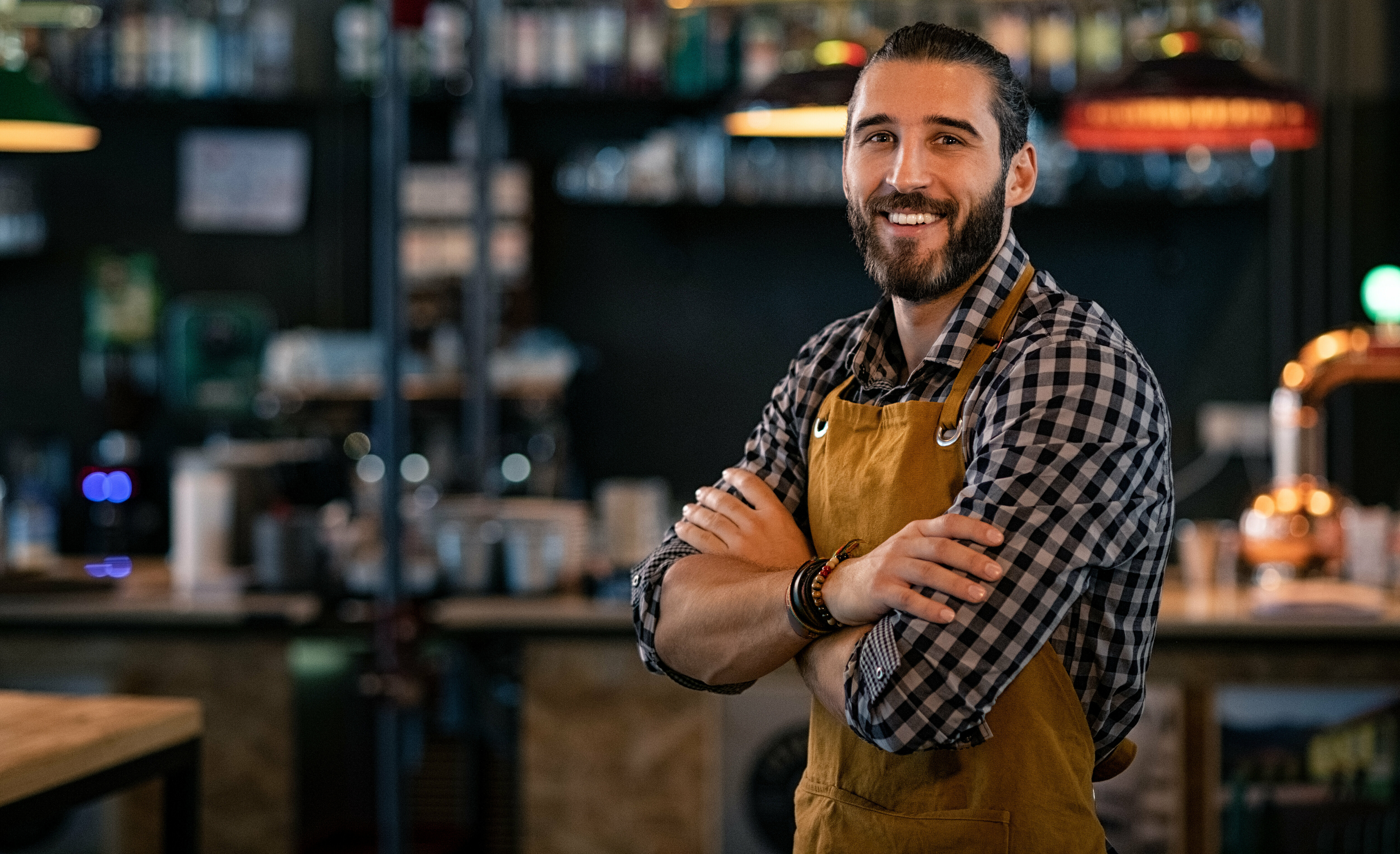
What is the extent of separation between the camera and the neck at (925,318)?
1786mm

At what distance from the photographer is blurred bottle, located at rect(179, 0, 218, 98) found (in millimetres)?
5910

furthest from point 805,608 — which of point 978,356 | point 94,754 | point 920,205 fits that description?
point 94,754

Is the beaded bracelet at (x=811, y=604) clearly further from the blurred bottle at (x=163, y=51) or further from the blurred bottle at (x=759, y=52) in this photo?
the blurred bottle at (x=163, y=51)

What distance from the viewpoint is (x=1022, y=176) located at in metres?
1.81

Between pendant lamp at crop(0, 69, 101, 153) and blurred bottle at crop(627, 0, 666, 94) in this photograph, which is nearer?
pendant lamp at crop(0, 69, 101, 153)

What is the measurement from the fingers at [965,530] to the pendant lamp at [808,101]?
1.73 metres

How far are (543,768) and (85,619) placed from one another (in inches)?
48.9

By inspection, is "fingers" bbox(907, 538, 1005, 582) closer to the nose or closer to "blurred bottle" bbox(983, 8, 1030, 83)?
the nose

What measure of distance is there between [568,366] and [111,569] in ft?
6.19

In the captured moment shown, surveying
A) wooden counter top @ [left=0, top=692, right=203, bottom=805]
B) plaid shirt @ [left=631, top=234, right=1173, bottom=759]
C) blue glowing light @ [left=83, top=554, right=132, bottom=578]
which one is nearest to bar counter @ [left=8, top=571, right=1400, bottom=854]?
blue glowing light @ [left=83, top=554, right=132, bottom=578]

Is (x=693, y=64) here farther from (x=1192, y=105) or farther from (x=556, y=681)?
(x=556, y=681)

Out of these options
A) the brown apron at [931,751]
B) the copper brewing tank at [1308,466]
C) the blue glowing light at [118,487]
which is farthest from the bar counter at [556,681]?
the brown apron at [931,751]

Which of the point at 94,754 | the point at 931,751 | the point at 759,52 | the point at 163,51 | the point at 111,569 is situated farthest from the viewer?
the point at 163,51

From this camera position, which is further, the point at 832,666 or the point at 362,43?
the point at 362,43
